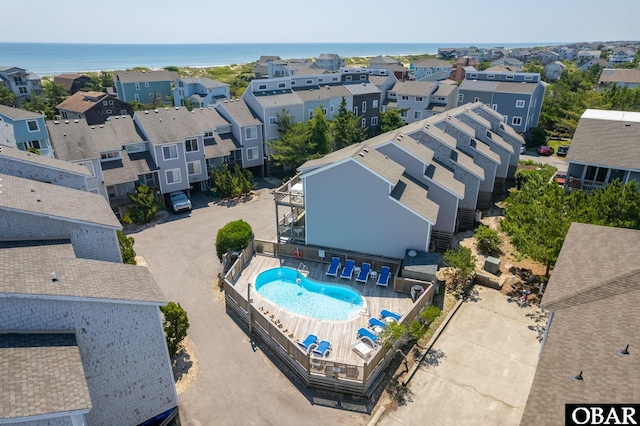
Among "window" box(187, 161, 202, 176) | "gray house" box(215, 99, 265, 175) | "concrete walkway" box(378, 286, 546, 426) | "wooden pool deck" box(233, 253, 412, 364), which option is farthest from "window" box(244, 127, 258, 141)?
"concrete walkway" box(378, 286, 546, 426)

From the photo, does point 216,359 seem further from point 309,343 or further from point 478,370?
point 478,370

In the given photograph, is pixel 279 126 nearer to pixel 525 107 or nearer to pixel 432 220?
pixel 432 220

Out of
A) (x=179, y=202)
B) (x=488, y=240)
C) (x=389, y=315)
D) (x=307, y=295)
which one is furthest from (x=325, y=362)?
(x=179, y=202)

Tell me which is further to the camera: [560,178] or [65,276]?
[560,178]

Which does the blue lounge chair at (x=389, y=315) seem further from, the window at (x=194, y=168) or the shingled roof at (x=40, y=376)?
the window at (x=194, y=168)

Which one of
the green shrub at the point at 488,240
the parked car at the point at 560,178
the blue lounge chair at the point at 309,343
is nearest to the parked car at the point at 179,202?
the blue lounge chair at the point at 309,343
